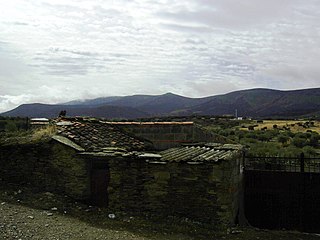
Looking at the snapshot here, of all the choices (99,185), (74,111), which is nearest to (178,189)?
(99,185)

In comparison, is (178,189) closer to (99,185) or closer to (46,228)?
(99,185)

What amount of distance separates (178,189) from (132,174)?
1.34 metres

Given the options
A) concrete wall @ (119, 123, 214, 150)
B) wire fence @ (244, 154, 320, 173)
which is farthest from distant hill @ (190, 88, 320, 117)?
concrete wall @ (119, 123, 214, 150)

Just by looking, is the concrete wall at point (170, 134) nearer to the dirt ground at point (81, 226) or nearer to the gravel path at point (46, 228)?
the dirt ground at point (81, 226)

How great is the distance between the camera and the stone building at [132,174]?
9.87 metres

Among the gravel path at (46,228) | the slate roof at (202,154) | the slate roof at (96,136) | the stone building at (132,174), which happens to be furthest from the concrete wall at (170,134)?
the gravel path at (46,228)

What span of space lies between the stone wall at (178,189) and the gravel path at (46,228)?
1554 millimetres

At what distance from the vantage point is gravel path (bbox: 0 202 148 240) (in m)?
8.37

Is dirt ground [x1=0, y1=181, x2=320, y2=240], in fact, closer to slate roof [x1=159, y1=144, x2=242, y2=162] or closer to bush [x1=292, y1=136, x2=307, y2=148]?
slate roof [x1=159, y1=144, x2=242, y2=162]

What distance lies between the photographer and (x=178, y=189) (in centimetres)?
1016

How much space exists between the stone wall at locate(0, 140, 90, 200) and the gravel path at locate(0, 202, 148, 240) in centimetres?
144

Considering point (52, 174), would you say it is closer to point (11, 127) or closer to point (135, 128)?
point (135, 128)

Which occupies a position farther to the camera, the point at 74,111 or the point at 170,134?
the point at 74,111

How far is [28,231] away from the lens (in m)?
8.52
